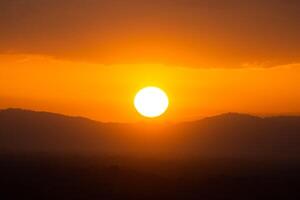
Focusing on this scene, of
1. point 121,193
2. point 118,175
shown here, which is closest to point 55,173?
point 118,175

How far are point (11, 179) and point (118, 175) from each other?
10.5 m

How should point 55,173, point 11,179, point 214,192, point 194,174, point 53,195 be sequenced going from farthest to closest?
point 194,174 → point 55,173 → point 11,179 → point 214,192 → point 53,195

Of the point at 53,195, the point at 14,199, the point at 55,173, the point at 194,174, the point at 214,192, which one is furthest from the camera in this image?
the point at 194,174

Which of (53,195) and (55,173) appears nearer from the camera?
(53,195)

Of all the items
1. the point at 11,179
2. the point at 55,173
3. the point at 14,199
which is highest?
the point at 55,173

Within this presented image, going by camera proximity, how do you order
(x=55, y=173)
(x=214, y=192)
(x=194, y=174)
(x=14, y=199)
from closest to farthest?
1. (x=14, y=199)
2. (x=214, y=192)
3. (x=55, y=173)
4. (x=194, y=174)

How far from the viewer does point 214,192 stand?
198 feet

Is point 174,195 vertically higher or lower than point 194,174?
lower

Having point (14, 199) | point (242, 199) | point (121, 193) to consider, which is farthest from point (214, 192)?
point (14, 199)

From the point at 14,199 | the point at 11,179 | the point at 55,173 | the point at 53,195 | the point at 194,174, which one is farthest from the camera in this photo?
the point at 194,174

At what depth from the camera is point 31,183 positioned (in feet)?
203

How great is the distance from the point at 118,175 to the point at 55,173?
9.09 meters

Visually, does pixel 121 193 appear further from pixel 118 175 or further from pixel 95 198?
pixel 118 175

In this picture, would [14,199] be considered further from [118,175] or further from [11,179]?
[118,175]
